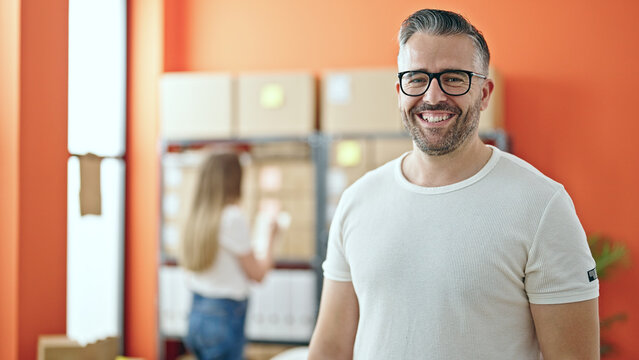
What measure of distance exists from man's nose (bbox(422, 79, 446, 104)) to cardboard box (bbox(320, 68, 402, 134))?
7.30ft

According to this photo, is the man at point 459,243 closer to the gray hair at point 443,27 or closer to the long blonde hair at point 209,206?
the gray hair at point 443,27

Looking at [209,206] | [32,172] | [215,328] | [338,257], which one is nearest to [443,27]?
[338,257]

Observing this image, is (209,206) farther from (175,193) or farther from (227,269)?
(175,193)

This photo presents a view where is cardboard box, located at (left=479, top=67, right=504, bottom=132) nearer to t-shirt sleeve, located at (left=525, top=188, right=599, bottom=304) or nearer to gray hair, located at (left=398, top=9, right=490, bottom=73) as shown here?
gray hair, located at (left=398, top=9, right=490, bottom=73)

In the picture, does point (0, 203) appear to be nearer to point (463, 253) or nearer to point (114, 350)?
point (114, 350)

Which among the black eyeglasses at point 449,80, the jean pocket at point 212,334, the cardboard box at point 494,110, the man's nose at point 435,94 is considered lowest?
the jean pocket at point 212,334

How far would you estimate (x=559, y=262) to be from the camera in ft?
3.95

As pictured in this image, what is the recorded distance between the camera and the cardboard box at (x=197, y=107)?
3.74m

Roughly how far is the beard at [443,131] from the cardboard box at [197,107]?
97.9 inches

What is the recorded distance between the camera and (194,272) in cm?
292

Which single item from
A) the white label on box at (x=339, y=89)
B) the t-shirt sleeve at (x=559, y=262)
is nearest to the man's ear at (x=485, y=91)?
the t-shirt sleeve at (x=559, y=262)

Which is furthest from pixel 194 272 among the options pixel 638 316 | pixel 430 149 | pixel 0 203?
pixel 638 316

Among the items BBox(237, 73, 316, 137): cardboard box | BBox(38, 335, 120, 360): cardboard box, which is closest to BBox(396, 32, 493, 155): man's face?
BBox(38, 335, 120, 360): cardboard box

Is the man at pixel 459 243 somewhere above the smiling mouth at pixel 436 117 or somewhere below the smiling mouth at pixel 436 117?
below
